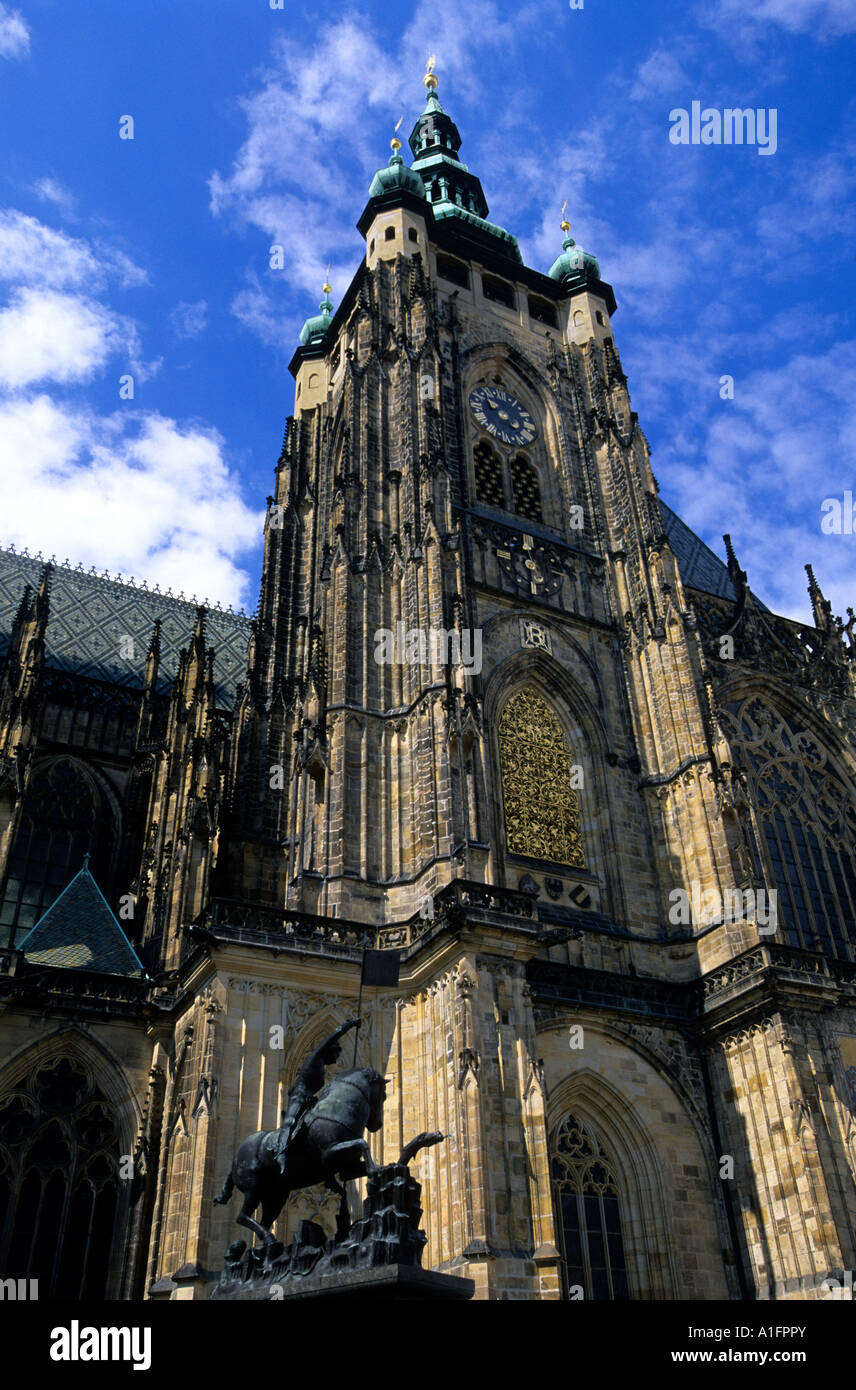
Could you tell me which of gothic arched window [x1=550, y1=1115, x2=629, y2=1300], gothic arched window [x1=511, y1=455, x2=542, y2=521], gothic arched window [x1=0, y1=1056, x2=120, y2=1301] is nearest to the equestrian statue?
gothic arched window [x1=550, y1=1115, x2=629, y2=1300]

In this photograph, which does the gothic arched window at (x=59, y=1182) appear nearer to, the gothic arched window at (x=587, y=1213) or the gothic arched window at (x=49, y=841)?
the gothic arched window at (x=49, y=841)

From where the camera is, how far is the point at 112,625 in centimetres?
3772

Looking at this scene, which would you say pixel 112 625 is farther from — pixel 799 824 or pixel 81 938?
pixel 799 824

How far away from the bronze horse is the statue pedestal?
89 centimetres

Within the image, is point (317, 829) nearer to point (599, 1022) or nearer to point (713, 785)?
point (599, 1022)

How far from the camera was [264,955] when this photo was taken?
1772 cm

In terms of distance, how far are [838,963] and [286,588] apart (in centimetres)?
1706

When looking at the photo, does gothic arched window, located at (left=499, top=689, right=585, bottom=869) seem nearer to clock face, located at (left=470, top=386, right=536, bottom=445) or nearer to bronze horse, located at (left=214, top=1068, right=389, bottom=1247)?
clock face, located at (left=470, top=386, right=536, bottom=445)

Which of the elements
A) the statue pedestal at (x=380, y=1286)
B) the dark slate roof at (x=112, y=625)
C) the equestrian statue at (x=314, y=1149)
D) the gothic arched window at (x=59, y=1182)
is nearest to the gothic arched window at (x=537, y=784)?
the gothic arched window at (x=59, y=1182)

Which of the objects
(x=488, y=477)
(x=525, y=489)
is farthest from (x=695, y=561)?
(x=488, y=477)

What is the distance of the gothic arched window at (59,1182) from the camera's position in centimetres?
1833

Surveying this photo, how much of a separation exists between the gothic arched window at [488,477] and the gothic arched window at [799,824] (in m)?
8.11

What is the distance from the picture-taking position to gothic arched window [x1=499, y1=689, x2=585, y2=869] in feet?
75.6
